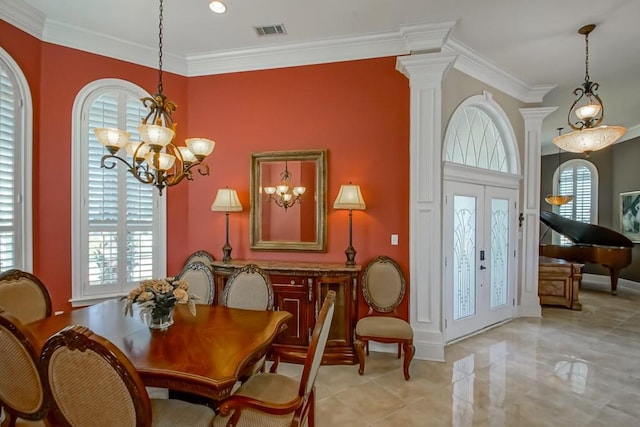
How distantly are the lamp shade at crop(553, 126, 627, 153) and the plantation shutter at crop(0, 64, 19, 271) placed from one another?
5.71 meters

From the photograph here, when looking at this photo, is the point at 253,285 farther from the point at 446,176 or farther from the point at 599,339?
the point at 599,339

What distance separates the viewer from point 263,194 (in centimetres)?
419

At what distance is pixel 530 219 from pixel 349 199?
10.7ft

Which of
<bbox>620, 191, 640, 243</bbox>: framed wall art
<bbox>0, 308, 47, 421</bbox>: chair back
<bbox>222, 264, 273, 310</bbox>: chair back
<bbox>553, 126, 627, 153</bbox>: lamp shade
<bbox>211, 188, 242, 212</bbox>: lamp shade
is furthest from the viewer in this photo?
<bbox>620, 191, 640, 243</bbox>: framed wall art

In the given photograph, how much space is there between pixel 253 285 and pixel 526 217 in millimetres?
4395

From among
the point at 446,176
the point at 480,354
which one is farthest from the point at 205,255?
the point at 480,354

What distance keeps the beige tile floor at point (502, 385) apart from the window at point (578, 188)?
15.4 feet

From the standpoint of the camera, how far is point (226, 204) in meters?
3.97

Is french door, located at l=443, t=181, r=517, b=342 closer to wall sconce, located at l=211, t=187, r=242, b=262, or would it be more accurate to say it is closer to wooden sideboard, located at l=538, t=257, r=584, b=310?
wooden sideboard, located at l=538, t=257, r=584, b=310

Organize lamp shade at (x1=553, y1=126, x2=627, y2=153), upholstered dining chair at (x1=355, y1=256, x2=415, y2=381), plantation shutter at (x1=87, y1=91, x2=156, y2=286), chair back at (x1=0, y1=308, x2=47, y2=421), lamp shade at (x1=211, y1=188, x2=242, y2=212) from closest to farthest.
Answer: chair back at (x1=0, y1=308, x2=47, y2=421) < lamp shade at (x1=553, y1=126, x2=627, y2=153) < upholstered dining chair at (x1=355, y1=256, x2=415, y2=381) < plantation shutter at (x1=87, y1=91, x2=156, y2=286) < lamp shade at (x1=211, y1=188, x2=242, y2=212)

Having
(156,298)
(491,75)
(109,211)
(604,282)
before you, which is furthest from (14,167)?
(604,282)

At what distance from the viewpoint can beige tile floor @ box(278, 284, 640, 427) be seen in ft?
8.45

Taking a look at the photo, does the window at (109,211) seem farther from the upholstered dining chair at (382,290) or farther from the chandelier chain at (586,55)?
the chandelier chain at (586,55)

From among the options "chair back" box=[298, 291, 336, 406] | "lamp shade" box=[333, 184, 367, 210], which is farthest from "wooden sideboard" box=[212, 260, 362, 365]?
"chair back" box=[298, 291, 336, 406]
